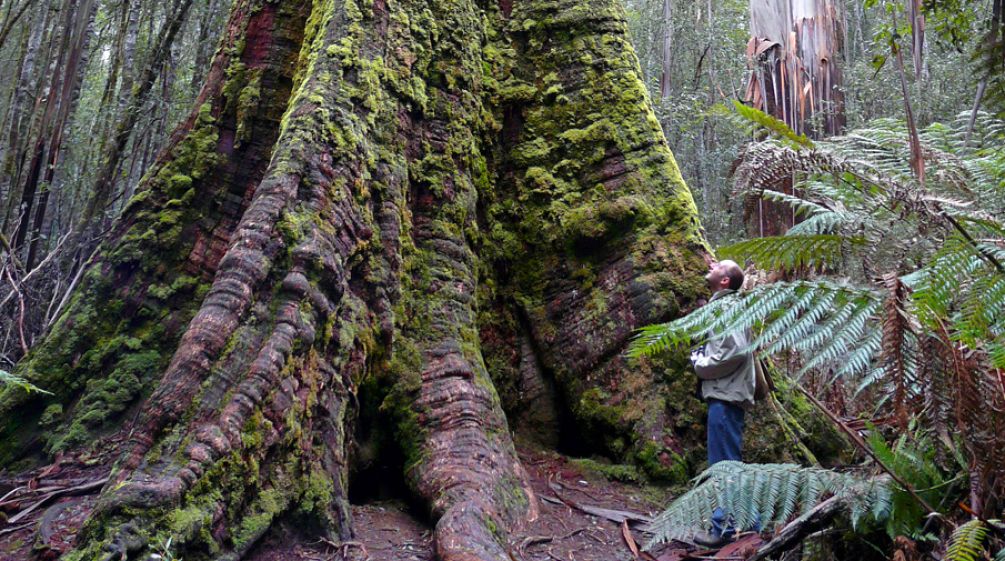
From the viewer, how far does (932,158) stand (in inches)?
103

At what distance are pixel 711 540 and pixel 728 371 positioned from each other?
0.99m

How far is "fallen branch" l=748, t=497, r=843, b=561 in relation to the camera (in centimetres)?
233

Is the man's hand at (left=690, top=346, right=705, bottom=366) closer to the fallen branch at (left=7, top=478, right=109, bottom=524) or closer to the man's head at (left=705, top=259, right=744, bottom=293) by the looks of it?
the man's head at (left=705, top=259, right=744, bottom=293)

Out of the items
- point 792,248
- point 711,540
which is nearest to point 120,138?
point 711,540

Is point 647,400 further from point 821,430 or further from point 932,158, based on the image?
point 932,158

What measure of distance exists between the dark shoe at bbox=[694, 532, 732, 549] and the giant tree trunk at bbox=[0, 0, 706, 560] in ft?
2.05

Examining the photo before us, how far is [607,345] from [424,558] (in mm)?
1985

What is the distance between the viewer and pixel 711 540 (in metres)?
3.83

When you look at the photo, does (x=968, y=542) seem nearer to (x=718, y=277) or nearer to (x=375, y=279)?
(x=718, y=277)

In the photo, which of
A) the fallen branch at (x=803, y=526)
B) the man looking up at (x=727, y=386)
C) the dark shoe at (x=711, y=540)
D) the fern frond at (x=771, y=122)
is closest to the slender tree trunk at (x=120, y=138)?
the man looking up at (x=727, y=386)

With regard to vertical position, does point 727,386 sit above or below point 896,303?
below

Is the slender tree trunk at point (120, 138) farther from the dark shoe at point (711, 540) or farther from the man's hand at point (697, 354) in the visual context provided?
the dark shoe at point (711, 540)

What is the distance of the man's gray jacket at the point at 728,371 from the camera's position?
430 cm

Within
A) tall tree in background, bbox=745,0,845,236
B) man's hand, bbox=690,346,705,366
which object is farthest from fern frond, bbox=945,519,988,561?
tall tree in background, bbox=745,0,845,236
